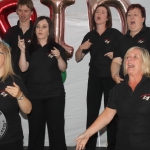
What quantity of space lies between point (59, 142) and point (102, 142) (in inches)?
34.4

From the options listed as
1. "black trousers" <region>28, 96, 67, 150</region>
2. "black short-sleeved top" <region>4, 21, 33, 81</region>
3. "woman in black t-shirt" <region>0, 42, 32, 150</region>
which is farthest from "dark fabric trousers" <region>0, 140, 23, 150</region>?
"black short-sleeved top" <region>4, 21, 33, 81</region>

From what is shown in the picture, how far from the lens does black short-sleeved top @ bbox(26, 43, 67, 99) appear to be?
315 cm

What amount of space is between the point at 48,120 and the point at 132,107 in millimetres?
1207

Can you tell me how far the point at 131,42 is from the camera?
3.18 metres

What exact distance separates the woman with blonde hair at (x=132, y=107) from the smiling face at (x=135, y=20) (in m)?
0.92

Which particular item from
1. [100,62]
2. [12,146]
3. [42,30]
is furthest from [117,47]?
[12,146]

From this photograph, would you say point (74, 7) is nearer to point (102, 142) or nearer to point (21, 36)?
point (21, 36)

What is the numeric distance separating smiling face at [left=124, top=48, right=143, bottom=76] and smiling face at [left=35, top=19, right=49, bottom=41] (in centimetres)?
108

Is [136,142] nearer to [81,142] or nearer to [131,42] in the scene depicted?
[81,142]

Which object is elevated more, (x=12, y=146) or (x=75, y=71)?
(x=75, y=71)

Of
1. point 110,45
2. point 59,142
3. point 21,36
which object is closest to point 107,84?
point 110,45

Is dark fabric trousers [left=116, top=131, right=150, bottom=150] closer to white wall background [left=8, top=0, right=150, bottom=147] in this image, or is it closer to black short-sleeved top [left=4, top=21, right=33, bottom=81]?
black short-sleeved top [left=4, top=21, right=33, bottom=81]

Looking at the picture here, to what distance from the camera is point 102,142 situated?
399 cm

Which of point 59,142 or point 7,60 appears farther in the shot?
point 59,142
